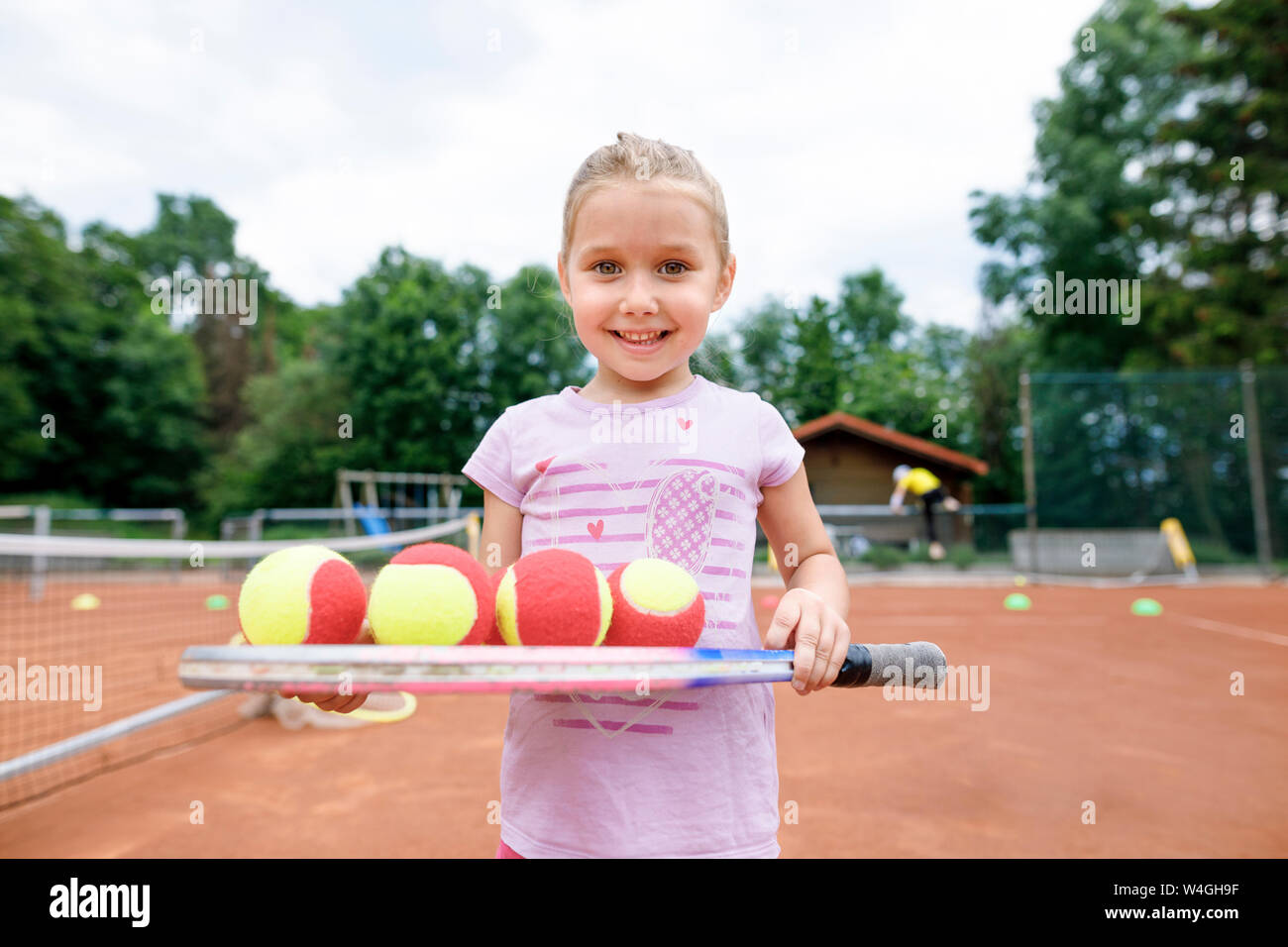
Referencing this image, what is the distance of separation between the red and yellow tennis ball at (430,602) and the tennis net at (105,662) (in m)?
2.72

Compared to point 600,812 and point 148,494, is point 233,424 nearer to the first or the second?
point 148,494

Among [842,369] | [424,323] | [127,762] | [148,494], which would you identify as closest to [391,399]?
[424,323]

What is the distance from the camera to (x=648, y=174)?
158 cm

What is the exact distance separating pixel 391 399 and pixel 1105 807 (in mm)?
24981

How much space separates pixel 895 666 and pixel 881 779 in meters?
3.73

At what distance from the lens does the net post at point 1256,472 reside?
15.6m

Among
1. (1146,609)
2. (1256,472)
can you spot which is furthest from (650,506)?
(1256,472)

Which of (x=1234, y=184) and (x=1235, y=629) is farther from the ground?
(x=1234, y=184)

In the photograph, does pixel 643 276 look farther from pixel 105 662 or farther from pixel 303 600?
pixel 105 662

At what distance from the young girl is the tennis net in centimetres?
244

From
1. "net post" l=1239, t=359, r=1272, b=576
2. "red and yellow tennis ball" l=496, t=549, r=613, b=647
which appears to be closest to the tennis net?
"red and yellow tennis ball" l=496, t=549, r=613, b=647

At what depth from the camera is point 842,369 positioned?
10062 mm

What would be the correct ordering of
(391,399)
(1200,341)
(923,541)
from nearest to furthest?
(923,541)
(1200,341)
(391,399)

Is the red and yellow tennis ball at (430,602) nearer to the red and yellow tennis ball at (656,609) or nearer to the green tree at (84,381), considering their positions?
the red and yellow tennis ball at (656,609)
